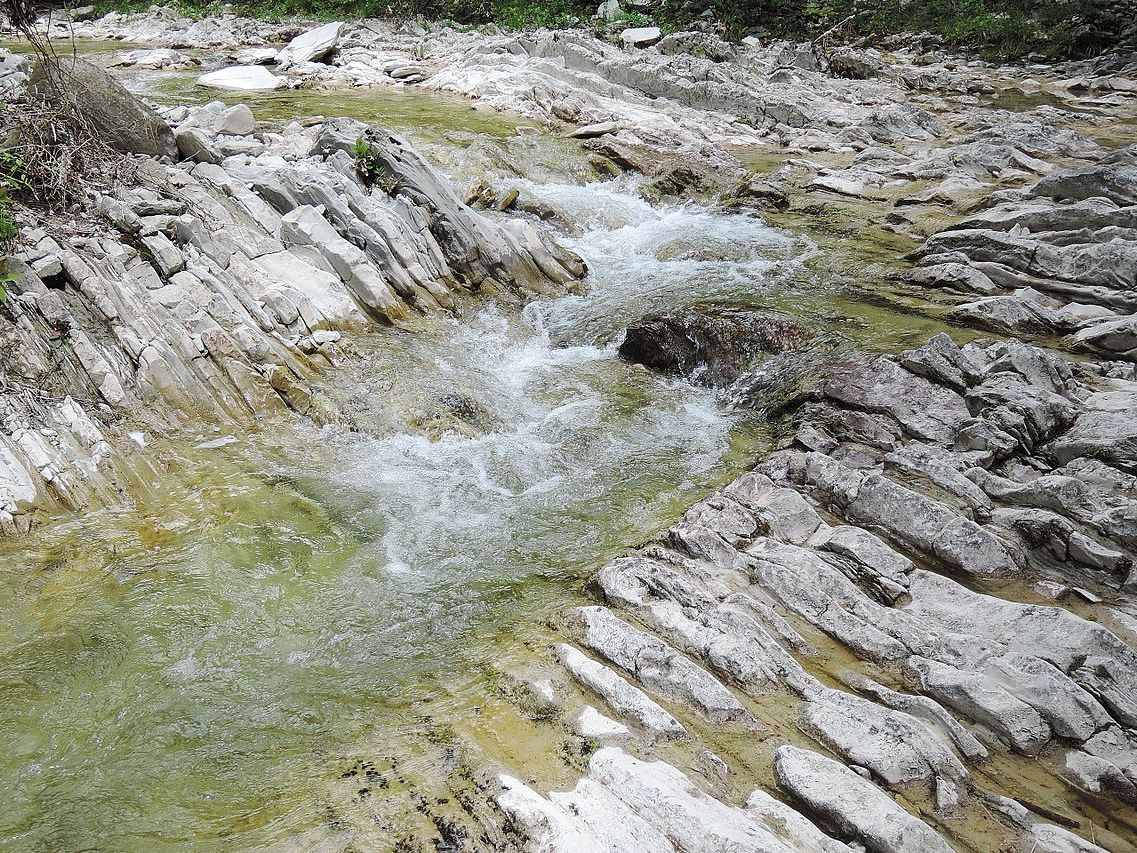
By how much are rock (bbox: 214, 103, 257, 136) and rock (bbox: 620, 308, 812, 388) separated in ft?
27.4

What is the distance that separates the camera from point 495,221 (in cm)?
1290

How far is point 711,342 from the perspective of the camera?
9.84 metres

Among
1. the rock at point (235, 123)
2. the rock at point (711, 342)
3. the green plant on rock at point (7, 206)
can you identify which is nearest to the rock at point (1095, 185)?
the rock at point (711, 342)

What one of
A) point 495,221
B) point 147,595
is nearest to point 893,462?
point 147,595

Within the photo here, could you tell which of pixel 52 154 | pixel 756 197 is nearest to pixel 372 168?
pixel 52 154

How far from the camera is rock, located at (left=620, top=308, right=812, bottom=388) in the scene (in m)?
9.65

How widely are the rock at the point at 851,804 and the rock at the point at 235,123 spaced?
44.2 feet

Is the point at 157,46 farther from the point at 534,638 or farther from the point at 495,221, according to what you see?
the point at 534,638

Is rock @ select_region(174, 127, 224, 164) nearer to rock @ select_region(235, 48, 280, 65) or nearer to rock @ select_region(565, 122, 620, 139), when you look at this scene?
rock @ select_region(565, 122, 620, 139)

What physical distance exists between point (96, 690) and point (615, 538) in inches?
157

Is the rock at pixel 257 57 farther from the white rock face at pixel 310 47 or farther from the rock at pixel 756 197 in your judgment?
the rock at pixel 756 197

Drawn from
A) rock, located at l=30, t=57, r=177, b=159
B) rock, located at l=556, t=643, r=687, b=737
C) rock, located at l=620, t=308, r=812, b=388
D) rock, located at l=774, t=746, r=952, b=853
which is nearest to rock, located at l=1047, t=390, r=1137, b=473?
rock, located at l=620, t=308, r=812, b=388

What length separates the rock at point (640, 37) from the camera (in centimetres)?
2594

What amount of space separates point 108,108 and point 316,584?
25.8 ft
